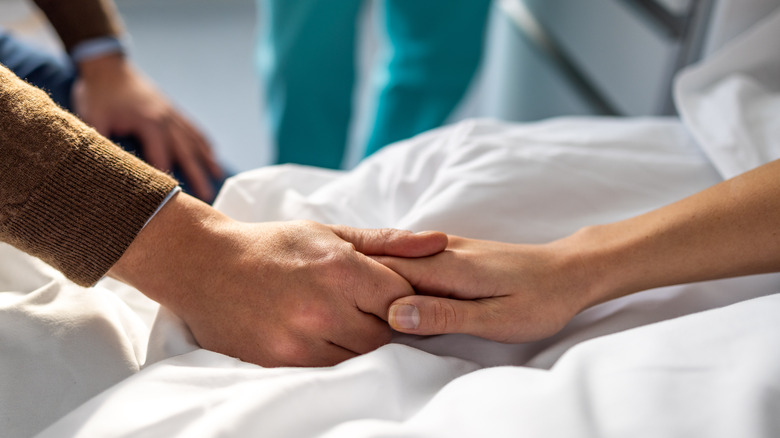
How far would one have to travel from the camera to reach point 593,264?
63 centimetres

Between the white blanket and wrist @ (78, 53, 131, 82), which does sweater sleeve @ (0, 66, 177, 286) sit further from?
wrist @ (78, 53, 131, 82)

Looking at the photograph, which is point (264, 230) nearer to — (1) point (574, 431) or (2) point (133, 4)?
(1) point (574, 431)

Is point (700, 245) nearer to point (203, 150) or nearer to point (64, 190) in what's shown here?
point (64, 190)

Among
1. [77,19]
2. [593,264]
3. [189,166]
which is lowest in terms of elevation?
[189,166]

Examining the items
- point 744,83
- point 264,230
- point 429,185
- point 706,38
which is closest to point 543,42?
point 706,38

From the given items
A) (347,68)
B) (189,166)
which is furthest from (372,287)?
(347,68)

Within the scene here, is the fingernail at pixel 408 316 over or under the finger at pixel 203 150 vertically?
over

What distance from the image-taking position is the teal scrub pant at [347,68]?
1.39 m

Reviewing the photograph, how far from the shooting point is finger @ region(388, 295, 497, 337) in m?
0.57

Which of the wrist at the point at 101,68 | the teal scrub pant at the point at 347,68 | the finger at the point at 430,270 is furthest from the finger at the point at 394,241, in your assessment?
the teal scrub pant at the point at 347,68

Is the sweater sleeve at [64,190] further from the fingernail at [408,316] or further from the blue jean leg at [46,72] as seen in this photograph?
the blue jean leg at [46,72]

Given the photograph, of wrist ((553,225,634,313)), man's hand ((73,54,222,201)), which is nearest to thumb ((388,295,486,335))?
wrist ((553,225,634,313))

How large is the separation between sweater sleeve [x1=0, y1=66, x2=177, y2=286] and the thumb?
0.25 meters

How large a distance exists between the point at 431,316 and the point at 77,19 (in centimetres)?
94
